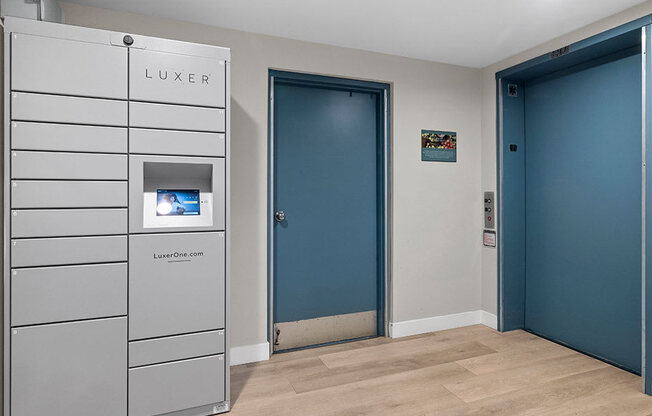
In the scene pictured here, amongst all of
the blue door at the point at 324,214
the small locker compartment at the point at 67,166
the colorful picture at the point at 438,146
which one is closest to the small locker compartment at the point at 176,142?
the small locker compartment at the point at 67,166

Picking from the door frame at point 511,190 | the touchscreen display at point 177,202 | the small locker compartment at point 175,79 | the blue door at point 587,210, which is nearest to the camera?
the small locker compartment at point 175,79

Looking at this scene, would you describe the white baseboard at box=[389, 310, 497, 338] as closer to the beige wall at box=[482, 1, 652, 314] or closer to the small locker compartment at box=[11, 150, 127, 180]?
the beige wall at box=[482, 1, 652, 314]

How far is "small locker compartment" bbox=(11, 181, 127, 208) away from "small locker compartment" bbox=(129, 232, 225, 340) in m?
0.23

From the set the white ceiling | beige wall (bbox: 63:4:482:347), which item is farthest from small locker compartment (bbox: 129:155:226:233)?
the white ceiling

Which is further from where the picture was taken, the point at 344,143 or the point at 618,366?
the point at 344,143

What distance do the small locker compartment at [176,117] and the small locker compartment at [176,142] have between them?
31 mm

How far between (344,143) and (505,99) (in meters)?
1.50

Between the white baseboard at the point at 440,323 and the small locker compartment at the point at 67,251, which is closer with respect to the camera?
the small locker compartment at the point at 67,251

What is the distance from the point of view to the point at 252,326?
2.78m

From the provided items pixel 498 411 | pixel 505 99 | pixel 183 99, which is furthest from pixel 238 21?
pixel 498 411

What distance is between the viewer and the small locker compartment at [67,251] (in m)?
1.80

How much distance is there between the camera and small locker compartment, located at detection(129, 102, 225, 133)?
197 cm

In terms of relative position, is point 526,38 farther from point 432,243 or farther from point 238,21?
point 238,21

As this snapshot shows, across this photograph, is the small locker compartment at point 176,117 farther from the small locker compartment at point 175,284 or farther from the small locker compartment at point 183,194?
the small locker compartment at point 175,284
